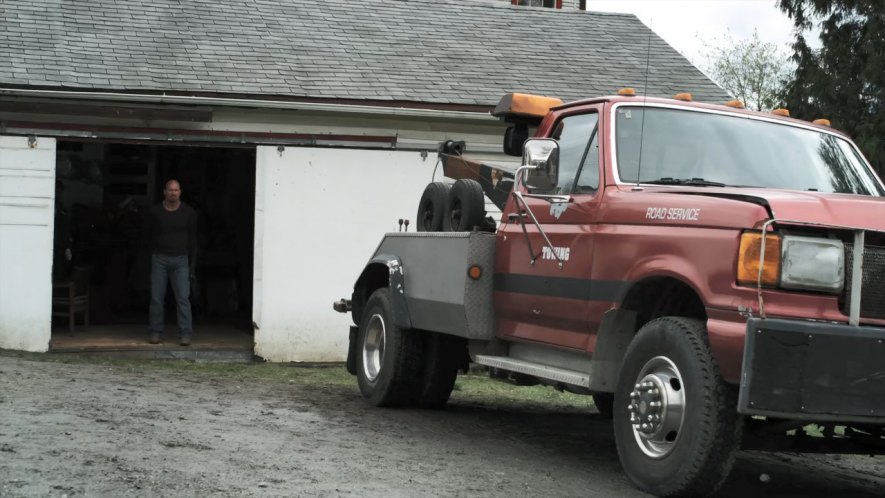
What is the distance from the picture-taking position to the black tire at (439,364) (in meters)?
9.80

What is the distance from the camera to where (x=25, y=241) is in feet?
45.3

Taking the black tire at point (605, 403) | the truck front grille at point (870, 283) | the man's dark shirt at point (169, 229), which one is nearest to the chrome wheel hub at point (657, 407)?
the truck front grille at point (870, 283)

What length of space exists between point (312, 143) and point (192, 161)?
5.24m

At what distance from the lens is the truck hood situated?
6074mm

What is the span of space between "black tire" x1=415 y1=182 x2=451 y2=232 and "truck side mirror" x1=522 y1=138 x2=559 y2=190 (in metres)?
1.89

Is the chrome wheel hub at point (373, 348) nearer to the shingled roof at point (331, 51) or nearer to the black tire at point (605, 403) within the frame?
the black tire at point (605, 403)

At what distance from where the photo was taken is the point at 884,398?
5914mm

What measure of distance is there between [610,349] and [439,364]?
9.34 feet

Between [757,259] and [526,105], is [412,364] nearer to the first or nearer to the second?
[526,105]

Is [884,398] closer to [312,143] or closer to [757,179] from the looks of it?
[757,179]

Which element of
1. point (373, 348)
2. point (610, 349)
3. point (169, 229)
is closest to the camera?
point (610, 349)

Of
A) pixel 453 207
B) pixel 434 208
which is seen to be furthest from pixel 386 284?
pixel 453 207

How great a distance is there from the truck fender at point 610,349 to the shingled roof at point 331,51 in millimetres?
7419

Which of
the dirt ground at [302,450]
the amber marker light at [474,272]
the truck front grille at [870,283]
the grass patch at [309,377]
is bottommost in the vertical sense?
the grass patch at [309,377]
